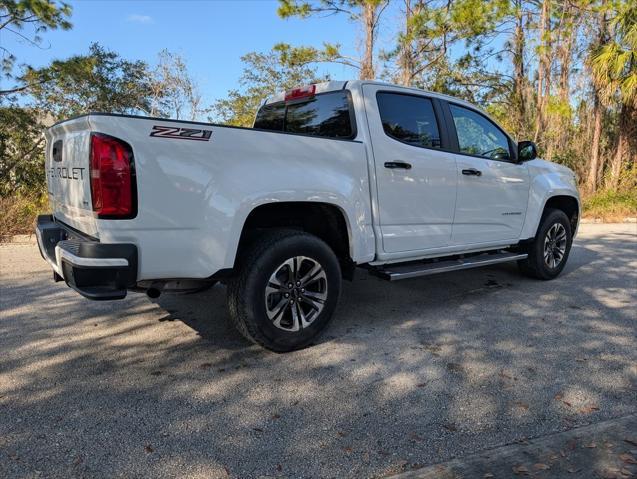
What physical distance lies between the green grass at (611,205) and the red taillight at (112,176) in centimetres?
1288

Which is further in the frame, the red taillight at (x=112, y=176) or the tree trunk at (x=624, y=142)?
the tree trunk at (x=624, y=142)

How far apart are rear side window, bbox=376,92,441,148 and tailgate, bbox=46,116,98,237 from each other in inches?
91.0

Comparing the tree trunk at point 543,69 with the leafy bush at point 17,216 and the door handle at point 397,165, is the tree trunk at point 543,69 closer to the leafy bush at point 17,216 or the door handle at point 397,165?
the door handle at point 397,165

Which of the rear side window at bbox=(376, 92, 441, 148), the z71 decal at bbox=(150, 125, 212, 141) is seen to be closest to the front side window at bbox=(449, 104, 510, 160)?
the rear side window at bbox=(376, 92, 441, 148)

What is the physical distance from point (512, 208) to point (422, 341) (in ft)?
7.26

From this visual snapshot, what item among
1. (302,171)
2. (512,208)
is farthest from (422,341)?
(512,208)

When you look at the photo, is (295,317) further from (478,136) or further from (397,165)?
(478,136)

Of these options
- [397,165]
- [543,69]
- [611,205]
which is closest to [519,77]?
[543,69]

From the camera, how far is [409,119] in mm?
4336

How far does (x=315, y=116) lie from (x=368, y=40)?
11.6 metres

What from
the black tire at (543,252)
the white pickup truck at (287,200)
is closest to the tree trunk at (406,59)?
the black tire at (543,252)

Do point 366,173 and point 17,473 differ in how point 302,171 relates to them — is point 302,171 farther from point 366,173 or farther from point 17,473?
point 17,473

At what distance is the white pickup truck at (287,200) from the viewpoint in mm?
2822

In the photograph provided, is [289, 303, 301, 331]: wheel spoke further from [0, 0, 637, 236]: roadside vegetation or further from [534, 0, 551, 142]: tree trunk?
[534, 0, 551, 142]: tree trunk
